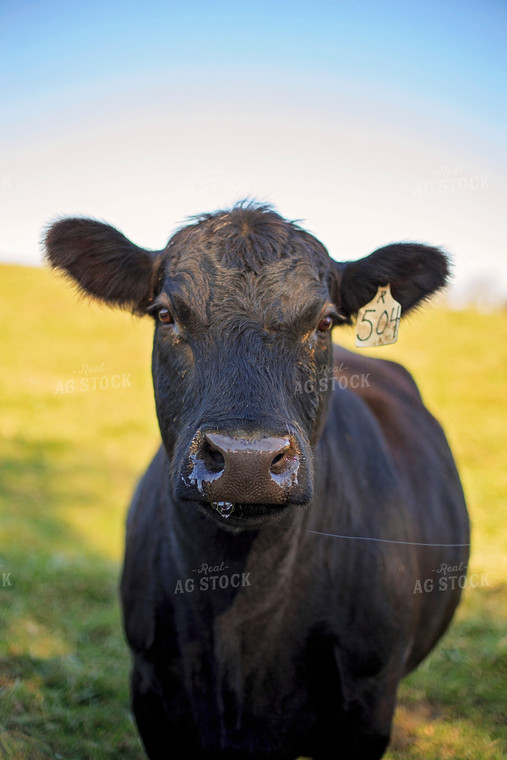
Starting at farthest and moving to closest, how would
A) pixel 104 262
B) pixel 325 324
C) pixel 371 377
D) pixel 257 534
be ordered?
pixel 371 377, pixel 104 262, pixel 325 324, pixel 257 534

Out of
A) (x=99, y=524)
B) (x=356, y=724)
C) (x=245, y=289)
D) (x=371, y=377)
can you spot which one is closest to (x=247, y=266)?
(x=245, y=289)

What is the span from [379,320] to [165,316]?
1.28 m

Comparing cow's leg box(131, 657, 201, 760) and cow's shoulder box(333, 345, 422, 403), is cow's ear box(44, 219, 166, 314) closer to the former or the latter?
cow's shoulder box(333, 345, 422, 403)

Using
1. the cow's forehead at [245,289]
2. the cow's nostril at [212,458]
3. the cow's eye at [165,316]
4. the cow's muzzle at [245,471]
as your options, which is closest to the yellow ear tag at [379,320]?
the cow's forehead at [245,289]

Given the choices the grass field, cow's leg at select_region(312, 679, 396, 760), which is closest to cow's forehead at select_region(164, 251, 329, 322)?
the grass field

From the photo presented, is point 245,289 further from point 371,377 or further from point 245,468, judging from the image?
point 371,377

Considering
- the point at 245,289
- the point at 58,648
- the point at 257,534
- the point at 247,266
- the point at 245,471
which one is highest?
the point at 247,266

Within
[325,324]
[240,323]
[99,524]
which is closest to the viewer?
[240,323]

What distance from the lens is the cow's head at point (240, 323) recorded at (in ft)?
7.94

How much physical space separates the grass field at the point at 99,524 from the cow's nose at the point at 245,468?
1.97 metres

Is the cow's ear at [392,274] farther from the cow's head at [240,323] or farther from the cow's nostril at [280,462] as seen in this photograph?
the cow's nostril at [280,462]

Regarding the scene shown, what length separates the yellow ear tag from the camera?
3.84m

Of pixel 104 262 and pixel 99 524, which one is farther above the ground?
pixel 104 262

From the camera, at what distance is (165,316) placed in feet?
10.5
